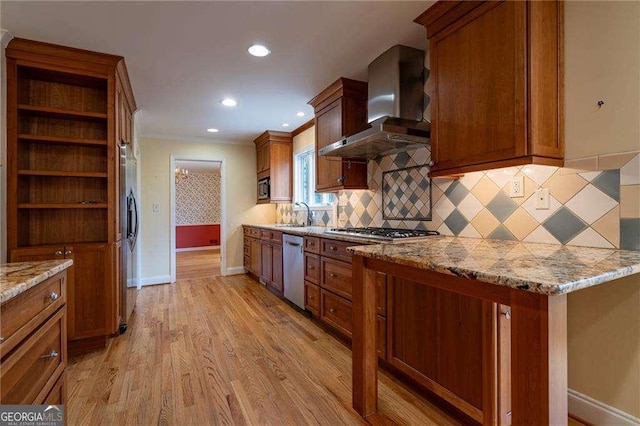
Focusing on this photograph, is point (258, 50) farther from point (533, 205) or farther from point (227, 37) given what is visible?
point (533, 205)

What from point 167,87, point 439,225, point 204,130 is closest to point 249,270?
point 204,130

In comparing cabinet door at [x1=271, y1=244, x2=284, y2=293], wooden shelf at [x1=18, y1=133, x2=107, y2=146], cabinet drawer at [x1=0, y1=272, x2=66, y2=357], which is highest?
wooden shelf at [x1=18, y1=133, x2=107, y2=146]

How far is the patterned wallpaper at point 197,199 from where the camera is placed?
8.27 m

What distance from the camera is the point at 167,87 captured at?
9.87 ft

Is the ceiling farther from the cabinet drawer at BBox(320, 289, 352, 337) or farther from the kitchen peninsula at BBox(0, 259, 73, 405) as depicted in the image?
the cabinet drawer at BBox(320, 289, 352, 337)

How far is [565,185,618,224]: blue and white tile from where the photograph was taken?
4.63 feet

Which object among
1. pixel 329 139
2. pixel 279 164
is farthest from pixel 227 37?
pixel 279 164

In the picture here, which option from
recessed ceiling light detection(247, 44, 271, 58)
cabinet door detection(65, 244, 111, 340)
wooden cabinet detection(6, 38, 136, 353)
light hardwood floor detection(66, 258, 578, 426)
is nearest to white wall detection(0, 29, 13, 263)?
wooden cabinet detection(6, 38, 136, 353)

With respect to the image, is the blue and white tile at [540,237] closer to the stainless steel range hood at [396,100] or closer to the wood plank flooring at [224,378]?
the stainless steel range hood at [396,100]

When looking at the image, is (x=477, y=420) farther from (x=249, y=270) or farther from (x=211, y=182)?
(x=211, y=182)

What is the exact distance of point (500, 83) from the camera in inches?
59.8

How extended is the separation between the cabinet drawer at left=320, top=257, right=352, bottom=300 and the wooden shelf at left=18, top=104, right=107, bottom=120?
2219mm

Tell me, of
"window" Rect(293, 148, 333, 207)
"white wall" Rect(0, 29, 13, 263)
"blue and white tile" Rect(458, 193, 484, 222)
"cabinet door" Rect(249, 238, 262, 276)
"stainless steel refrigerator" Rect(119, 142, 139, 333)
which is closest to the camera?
"blue and white tile" Rect(458, 193, 484, 222)

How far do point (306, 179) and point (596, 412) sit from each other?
12.4ft
